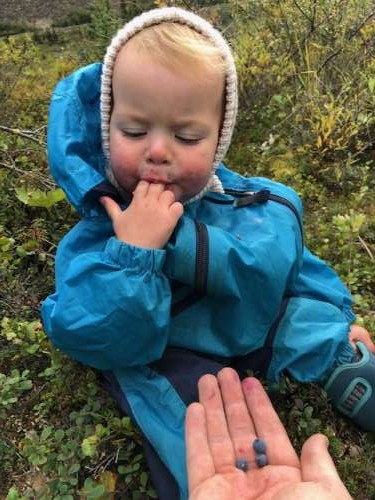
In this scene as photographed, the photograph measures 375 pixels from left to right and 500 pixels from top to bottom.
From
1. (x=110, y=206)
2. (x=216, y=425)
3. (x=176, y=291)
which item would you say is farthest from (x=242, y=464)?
(x=110, y=206)

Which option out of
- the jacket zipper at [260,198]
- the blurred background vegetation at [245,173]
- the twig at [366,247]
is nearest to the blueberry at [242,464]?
the blurred background vegetation at [245,173]

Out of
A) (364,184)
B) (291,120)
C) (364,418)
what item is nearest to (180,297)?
(364,418)

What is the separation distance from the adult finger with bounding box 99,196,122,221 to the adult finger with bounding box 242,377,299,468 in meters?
0.83

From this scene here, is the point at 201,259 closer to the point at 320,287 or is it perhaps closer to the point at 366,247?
the point at 320,287

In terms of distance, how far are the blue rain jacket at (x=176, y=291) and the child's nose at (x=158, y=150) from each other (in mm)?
244

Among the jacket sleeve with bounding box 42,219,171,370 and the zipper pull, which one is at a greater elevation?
the zipper pull

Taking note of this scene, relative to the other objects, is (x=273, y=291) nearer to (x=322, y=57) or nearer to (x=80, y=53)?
(x=322, y=57)

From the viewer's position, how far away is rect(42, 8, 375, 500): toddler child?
2068 mm

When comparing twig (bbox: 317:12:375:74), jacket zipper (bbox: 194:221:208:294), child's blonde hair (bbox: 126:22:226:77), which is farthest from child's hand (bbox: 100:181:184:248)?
twig (bbox: 317:12:375:74)

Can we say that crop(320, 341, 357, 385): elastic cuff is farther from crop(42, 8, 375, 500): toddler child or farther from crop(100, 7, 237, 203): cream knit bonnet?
crop(100, 7, 237, 203): cream knit bonnet

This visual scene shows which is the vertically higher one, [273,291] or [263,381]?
[273,291]

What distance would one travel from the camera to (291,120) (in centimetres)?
456

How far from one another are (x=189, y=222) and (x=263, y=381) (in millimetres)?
836

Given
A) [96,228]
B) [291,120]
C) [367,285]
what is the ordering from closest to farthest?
[96,228] < [367,285] < [291,120]
